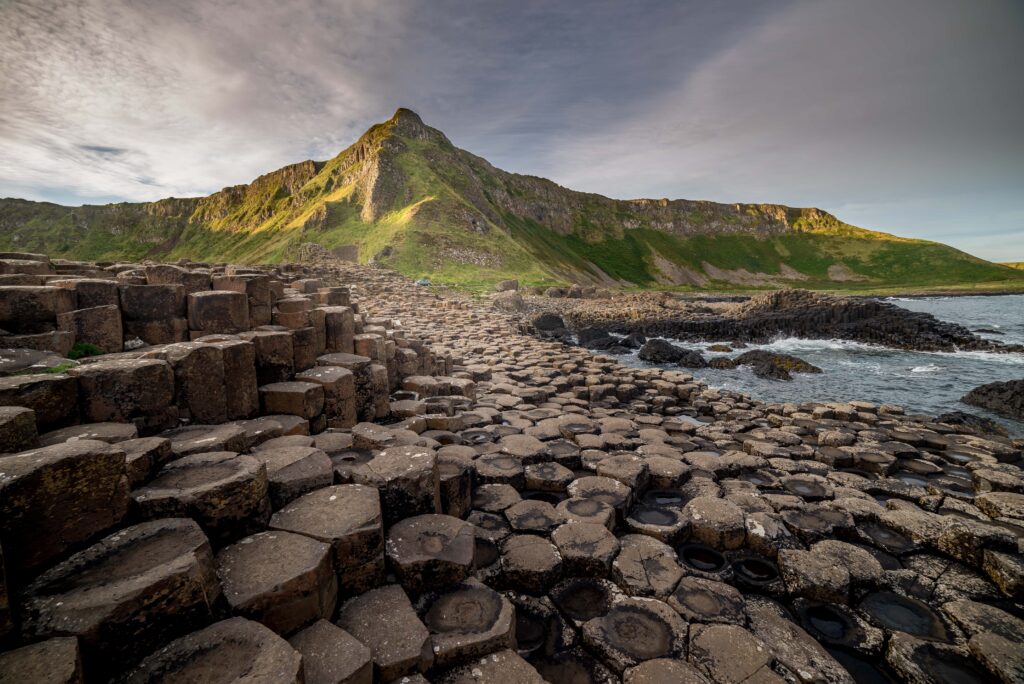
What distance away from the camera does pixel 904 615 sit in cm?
400

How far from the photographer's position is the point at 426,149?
88.0 metres

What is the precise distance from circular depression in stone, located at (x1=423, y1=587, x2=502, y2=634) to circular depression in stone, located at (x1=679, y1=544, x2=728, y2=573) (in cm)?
244

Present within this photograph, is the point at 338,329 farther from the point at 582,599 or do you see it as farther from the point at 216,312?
the point at 582,599

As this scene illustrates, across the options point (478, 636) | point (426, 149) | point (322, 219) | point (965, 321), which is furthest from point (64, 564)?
point (426, 149)

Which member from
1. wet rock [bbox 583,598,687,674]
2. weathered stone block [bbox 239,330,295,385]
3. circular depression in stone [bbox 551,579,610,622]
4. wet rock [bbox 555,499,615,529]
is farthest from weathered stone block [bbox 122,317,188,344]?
wet rock [bbox 583,598,687,674]

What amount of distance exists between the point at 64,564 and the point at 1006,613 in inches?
303

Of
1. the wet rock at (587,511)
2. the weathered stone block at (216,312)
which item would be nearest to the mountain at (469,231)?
the weathered stone block at (216,312)

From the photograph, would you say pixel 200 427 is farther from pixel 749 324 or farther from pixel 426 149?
pixel 426 149

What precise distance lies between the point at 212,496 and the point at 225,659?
45.9 inches

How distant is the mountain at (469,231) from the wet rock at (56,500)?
48355 millimetres

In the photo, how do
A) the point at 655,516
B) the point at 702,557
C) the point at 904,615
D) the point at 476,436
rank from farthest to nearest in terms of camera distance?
1. the point at 476,436
2. the point at 655,516
3. the point at 702,557
4. the point at 904,615

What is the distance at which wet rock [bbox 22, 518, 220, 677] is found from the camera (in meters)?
2.12

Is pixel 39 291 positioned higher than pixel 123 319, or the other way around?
pixel 39 291

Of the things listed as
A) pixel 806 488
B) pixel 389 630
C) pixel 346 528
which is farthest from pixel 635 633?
pixel 806 488
